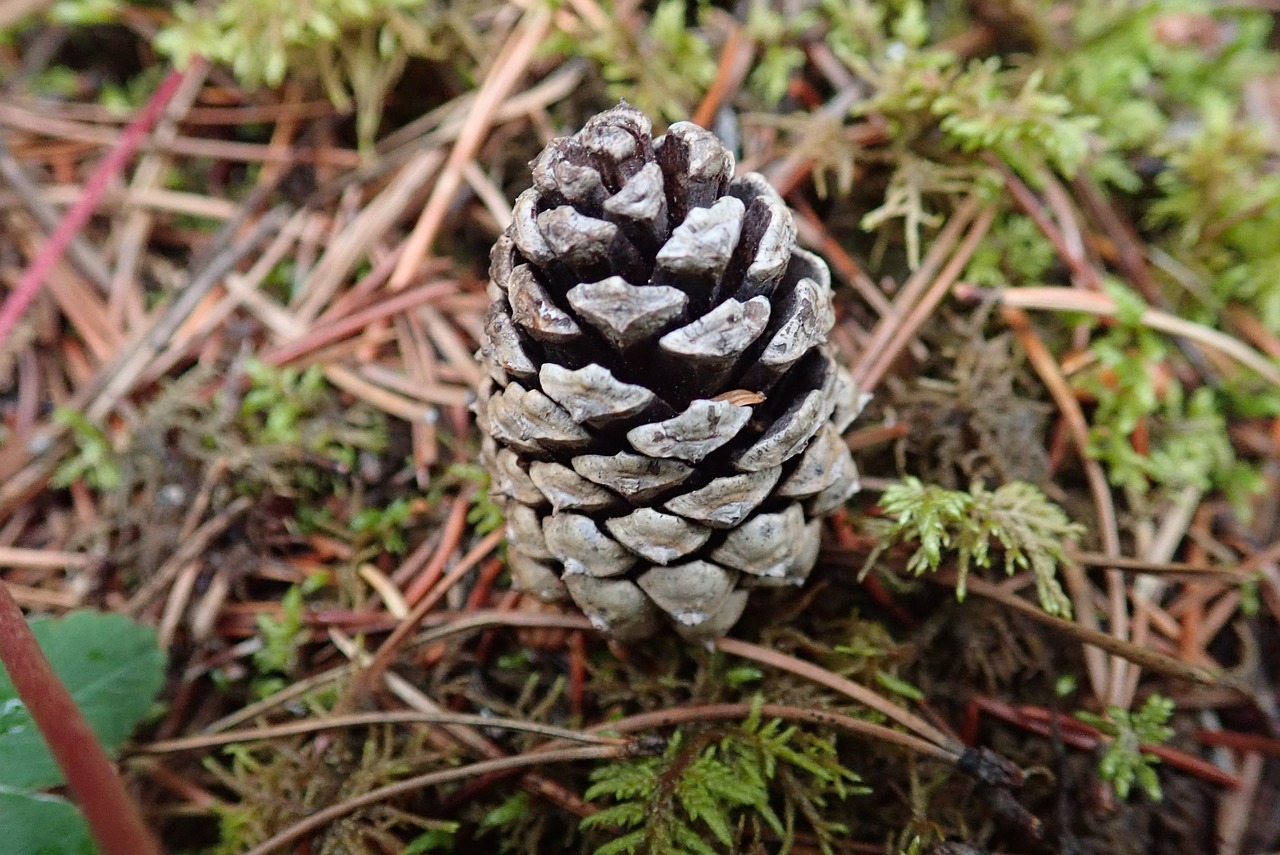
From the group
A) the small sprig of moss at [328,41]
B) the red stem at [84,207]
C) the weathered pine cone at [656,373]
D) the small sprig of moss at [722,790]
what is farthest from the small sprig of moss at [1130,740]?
the red stem at [84,207]

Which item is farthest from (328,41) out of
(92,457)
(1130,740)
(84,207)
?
(1130,740)

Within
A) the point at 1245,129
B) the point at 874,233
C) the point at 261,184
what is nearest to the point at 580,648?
the point at 874,233

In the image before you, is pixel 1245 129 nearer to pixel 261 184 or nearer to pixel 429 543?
pixel 429 543

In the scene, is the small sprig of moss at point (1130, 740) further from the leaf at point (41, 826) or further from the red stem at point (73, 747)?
the leaf at point (41, 826)

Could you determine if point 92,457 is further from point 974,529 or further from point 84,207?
point 974,529

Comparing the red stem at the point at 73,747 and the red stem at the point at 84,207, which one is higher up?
the red stem at the point at 84,207

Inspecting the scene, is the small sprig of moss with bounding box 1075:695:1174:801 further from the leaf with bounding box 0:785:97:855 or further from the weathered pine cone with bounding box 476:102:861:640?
the leaf with bounding box 0:785:97:855
